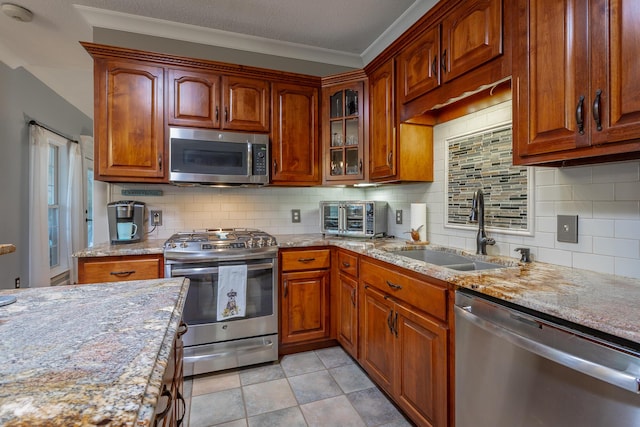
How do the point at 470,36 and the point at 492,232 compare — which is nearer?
the point at 470,36

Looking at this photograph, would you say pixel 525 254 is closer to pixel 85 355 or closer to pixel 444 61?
pixel 444 61

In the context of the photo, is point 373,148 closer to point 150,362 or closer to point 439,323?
point 439,323

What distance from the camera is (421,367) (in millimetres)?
1525

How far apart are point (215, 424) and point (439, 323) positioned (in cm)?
132

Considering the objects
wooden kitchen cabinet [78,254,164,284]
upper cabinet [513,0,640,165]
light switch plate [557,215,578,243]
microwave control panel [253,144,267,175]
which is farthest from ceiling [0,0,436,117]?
wooden kitchen cabinet [78,254,164,284]

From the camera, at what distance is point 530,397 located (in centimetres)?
99

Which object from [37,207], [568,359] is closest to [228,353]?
[568,359]

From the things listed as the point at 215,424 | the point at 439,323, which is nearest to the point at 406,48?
the point at 439,323

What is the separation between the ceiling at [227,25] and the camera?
2.32 m

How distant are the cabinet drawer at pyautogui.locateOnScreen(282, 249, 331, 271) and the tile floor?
0.71 meters

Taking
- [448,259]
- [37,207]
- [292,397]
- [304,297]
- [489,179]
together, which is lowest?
[292,397]

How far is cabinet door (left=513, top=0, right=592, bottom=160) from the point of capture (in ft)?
3.67

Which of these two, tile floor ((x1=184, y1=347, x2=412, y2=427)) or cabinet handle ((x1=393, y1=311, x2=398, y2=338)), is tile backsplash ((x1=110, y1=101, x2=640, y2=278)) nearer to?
cabinet handle ((x1=393, y1=311, x2=398, y2=338))

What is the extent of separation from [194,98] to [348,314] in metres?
2.05
